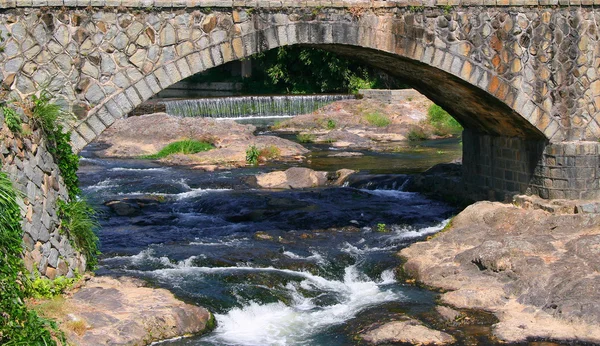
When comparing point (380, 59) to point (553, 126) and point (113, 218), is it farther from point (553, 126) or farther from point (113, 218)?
point (113, 218)

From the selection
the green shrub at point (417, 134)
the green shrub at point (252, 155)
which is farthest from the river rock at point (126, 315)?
the green shrub at point (417, 134)

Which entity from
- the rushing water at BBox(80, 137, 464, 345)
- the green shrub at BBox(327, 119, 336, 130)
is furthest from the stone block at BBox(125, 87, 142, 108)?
the green shrub at BBox(327, 119, 336, 130)

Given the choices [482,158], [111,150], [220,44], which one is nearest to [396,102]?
[111,150]

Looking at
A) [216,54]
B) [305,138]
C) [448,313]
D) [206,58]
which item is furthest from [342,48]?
[305,138]

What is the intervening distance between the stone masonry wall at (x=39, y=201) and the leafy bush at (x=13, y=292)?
0.64 metres

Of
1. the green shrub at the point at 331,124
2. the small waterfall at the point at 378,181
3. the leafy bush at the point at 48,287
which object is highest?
the leafy bush at the point at 48,287

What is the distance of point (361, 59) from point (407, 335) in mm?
6287

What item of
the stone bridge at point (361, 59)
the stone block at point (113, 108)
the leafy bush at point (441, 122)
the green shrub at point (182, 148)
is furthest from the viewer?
the leafy bush at point (441, 122)

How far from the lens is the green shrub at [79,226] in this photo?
35.9 ft

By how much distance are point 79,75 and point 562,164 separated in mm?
7856

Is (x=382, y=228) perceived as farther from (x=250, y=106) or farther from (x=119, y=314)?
(x=250, y=106)

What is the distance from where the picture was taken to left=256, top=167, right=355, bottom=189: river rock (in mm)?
20016

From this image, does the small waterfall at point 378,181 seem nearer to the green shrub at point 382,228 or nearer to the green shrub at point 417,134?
the green shrub at point 382,228

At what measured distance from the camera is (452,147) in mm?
25797
